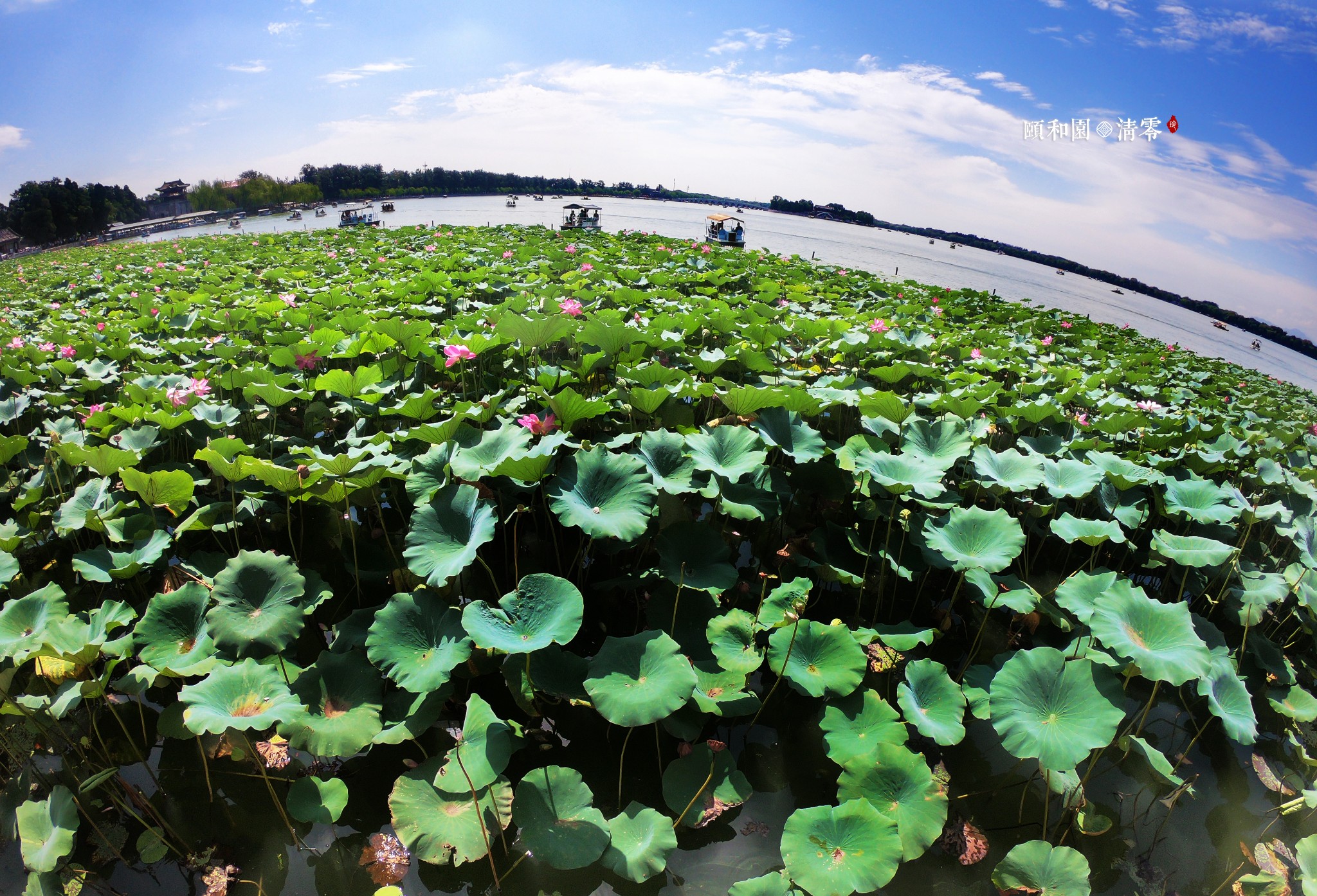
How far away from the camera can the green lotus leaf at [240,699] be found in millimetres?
1472

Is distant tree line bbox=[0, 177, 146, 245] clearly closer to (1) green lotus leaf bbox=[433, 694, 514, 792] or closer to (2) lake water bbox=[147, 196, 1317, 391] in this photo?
(2) lake water bbox=[147, 196, 1317, 391]

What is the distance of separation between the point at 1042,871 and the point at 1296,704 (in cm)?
174

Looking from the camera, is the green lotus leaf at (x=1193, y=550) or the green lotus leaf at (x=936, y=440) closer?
the green lotus leaf at (x=1193, y=550)

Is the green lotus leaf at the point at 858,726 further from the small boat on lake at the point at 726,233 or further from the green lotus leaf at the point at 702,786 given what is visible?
the small boat on lake at the point at 726,233

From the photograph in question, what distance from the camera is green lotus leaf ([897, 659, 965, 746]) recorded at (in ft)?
6.15

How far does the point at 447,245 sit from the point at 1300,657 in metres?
12.1

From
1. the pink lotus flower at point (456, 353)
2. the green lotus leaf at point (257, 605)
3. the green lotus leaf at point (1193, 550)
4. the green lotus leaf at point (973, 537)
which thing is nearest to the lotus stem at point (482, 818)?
the green lotus leaf at point (257, 605)

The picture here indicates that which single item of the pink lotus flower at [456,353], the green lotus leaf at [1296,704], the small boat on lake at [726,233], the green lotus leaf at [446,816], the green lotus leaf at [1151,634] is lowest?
the green lotus leaf at [446,816]

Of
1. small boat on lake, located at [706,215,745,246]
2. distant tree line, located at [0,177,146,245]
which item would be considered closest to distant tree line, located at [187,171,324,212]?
distant tree line, located at [0,177,146,245]

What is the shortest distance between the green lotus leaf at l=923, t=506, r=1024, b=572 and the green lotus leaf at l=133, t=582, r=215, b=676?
2565 mm

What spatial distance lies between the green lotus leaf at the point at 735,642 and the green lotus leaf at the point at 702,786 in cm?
28

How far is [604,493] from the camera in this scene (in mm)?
2248

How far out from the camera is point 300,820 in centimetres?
169

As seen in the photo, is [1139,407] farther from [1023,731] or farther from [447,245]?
[447,245]
